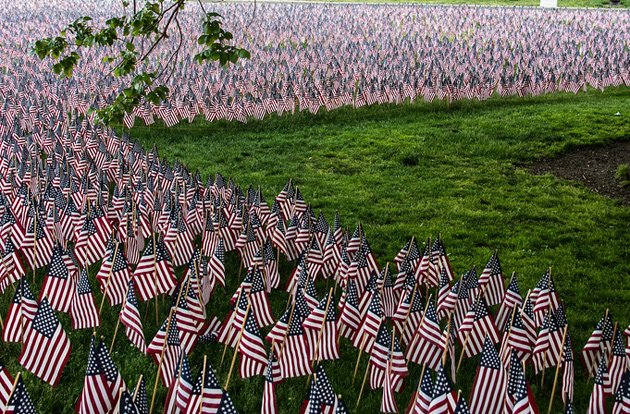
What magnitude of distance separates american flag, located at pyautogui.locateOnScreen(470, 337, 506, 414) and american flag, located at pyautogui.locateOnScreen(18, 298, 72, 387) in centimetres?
302

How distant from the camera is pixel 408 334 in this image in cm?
641

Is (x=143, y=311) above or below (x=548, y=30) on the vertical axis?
below

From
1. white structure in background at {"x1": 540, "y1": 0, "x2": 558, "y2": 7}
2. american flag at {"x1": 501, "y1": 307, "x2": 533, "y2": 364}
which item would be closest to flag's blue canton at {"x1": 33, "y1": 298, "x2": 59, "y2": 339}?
american flag at {"x1": 501, "y1": 307, "x2": 533, "y2": 364}

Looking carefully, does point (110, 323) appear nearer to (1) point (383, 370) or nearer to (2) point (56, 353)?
(2) point (56, 353)

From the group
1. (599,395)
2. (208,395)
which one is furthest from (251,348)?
(599,395)

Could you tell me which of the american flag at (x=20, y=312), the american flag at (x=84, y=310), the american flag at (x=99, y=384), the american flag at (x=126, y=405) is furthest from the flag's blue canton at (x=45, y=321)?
the american flag at (x=126, y=405)

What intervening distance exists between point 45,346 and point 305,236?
138 inches

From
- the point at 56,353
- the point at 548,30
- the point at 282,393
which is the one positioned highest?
the point at 548,30

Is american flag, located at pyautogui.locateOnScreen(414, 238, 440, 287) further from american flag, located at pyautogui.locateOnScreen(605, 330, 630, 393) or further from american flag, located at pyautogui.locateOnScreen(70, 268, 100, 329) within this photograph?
american flag, located at pyautogui.locateOnScreen(70, 268, 100, 329)

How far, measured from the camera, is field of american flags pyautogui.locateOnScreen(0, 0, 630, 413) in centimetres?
589

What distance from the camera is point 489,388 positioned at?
202 inches

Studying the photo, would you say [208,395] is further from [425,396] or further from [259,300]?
[259,300]

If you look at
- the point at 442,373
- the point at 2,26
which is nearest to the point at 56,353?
the point at 442,373

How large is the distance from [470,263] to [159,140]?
8041 millimetres
